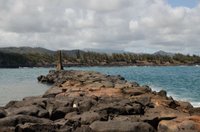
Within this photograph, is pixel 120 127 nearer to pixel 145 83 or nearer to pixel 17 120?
pixel 17 120

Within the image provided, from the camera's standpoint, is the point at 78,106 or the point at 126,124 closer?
the point at 126,124

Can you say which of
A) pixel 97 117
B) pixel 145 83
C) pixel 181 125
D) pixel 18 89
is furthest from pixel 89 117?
pixel 145 83

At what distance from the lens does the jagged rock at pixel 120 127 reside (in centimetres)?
1234

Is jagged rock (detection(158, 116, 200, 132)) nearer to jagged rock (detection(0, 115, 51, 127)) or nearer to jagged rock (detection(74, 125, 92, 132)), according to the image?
jagged rock (detection(74, 125, 92, 132))

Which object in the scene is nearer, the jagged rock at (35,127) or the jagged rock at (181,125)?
the jagged rock at (181,125)

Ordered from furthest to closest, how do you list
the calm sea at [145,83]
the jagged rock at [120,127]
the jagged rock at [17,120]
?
1. the calm sea at [145,83]
2. the jagged rock at [17,120]
3. the jagged rock at [120,127]

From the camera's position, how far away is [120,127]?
1244cm

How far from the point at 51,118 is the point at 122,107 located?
2619mm

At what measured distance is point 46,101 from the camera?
60.8ft

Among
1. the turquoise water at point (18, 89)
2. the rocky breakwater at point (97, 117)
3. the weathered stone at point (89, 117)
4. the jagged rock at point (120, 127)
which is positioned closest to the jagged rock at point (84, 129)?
the rocky breakwater at point (97, 117)

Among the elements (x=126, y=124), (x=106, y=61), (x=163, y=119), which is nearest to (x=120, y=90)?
(x=163, y=119)

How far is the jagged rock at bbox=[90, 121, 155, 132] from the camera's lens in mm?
12336

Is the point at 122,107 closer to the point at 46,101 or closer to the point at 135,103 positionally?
the point at 135,103

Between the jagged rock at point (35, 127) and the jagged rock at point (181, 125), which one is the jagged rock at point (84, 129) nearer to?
the jagged rock at point (35, 127)
